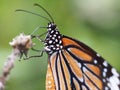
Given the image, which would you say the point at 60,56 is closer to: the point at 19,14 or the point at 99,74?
the point at 99,74

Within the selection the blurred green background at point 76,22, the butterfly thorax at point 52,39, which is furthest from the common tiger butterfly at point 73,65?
the blurred green background at point 76,22

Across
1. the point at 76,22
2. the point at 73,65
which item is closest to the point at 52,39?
the point at 73,65

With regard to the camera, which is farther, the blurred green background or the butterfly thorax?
the blurred green background

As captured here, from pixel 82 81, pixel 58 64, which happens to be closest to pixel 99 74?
pixel 82 81

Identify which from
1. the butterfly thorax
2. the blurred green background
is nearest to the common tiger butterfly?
the butterfly thorax

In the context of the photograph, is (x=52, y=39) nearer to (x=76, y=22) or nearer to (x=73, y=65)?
(x=73, y=65)

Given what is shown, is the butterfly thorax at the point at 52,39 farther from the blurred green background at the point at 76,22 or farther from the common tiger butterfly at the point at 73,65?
the blurred green background at the point at 76,22

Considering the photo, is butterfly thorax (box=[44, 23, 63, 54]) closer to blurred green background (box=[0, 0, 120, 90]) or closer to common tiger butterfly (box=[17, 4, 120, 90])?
common tiger butterfly (box=[17, 4, 120, 90])
